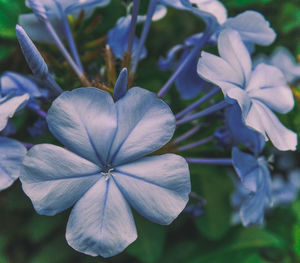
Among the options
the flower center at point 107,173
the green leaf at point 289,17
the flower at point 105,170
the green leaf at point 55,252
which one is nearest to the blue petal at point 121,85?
the flower at point 105,170

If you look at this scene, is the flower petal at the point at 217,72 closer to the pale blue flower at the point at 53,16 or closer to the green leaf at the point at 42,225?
the pale blue flower at the point at 53,16

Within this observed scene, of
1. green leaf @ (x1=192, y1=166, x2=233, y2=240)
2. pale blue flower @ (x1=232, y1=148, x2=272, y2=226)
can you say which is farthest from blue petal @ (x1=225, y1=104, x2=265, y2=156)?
green leaf @ (x1=192, y1=166, x2=233, y2=240)

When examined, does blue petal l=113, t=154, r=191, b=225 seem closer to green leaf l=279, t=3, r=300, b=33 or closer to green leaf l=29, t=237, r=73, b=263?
green leaf l=29, t=237, r=73, b=263

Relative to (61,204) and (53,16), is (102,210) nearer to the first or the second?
(61,204)

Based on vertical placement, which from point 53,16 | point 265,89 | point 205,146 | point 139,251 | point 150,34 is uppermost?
point 53,16

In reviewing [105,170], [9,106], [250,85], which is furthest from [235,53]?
[9,106]

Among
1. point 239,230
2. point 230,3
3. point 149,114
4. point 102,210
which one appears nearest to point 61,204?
point 102,210

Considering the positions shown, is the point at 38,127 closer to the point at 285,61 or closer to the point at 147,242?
the point at 147,242
